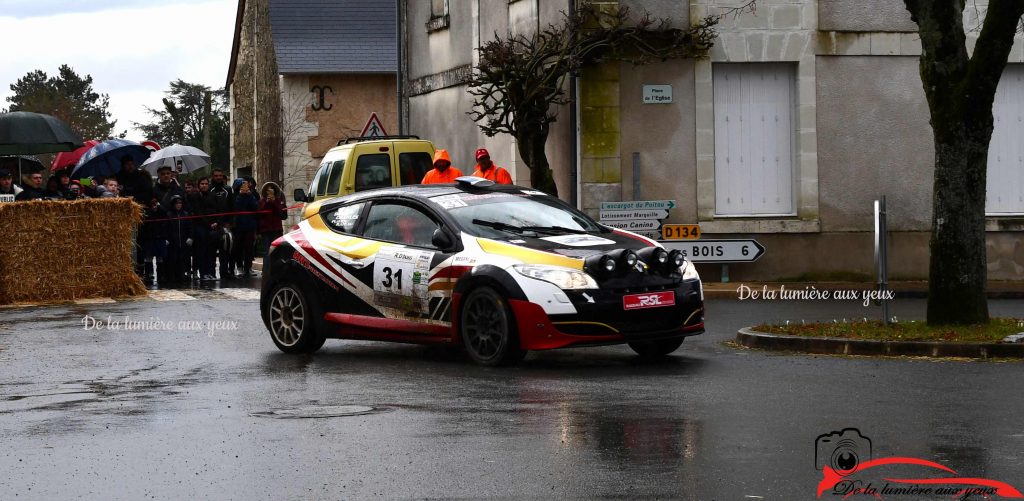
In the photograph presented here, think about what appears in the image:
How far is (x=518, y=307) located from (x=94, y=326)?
6.99m

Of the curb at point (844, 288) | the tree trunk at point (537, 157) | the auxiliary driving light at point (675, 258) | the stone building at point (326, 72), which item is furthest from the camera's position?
the stone building at point (326, 72)

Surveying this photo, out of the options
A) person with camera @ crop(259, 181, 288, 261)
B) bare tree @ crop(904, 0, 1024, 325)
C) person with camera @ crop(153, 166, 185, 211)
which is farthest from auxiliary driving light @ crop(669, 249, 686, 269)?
person with camera @ crop(259, 181, 288, 261)

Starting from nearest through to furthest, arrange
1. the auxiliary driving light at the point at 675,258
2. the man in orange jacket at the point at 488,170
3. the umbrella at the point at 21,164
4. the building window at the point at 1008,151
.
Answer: the auxiliary driving light at the point at 675,258
the man in orange jacket at the point at 488,170
the building window at the point at 1008,151
the umbrella at the point at 21,164

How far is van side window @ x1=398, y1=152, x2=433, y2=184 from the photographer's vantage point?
22.9 meters

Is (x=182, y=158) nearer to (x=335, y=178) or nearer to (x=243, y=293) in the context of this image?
(x=335, y=178)

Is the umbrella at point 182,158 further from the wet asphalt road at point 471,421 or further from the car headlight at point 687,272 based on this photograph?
the car headlight at point 687,272

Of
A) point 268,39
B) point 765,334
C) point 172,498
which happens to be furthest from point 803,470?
point 268,39

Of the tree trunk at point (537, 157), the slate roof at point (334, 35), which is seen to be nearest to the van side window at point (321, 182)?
the tree trunk at point (537, 157)

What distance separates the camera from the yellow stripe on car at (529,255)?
1207 centimetres

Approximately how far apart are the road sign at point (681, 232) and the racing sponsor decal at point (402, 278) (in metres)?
8.99

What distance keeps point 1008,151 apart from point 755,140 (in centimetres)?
392

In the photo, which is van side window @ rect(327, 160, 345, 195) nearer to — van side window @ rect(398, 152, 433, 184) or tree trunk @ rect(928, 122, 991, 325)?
van side window @ rect(398, 152, 433, 184)

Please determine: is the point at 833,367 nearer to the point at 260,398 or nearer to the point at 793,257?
the point at 260,398

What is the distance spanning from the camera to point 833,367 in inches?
473
